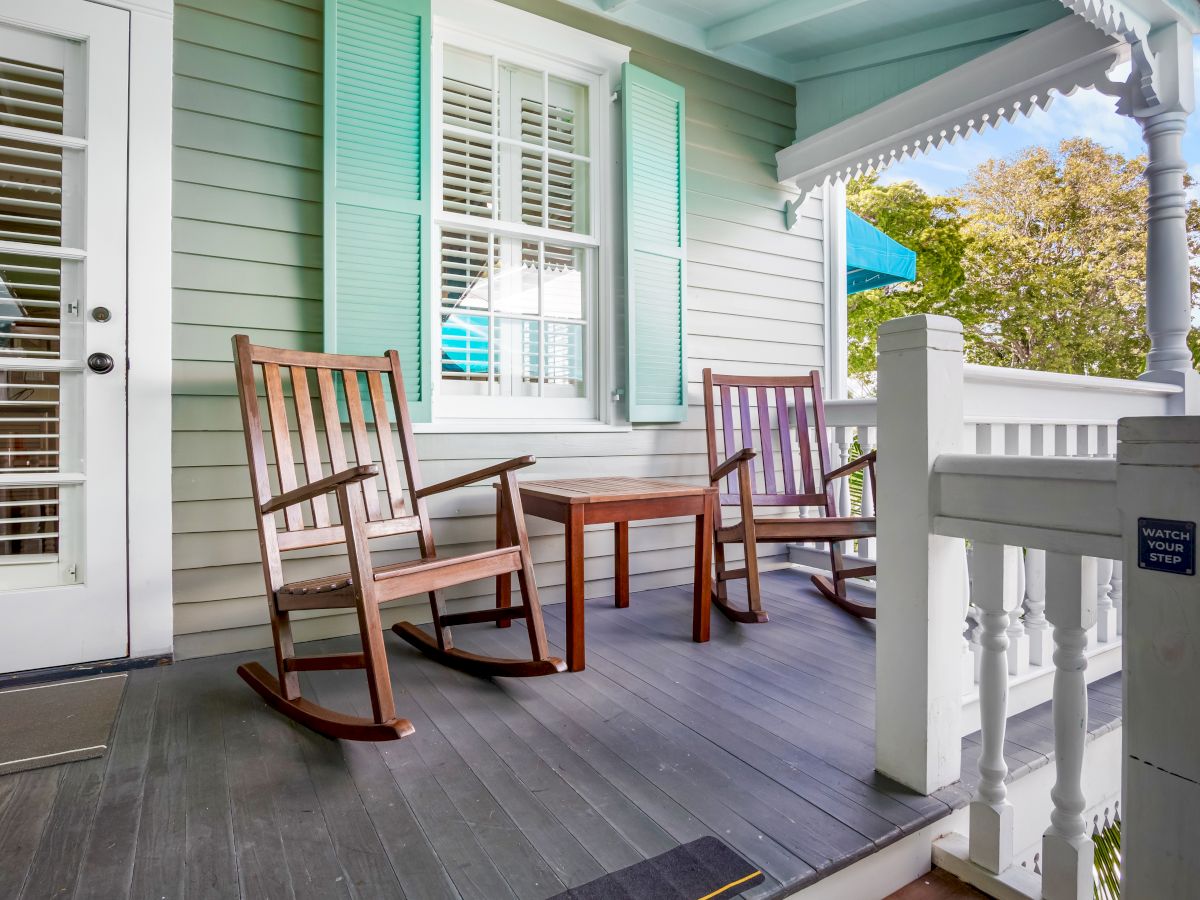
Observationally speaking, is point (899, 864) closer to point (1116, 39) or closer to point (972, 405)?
point (972, 405)

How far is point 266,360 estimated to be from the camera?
2.11m

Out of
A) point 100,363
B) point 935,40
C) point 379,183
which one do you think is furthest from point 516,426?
point 935,40

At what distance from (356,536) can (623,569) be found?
1.53m

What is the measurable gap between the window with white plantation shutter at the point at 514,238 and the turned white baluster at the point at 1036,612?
6.17 ft

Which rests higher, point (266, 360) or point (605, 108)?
point (605, 108)

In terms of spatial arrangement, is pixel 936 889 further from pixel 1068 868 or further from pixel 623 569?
pixel 623 569

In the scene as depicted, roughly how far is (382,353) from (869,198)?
1048 cm

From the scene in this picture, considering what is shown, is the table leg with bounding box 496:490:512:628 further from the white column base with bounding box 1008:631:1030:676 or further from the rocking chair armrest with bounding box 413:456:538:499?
the white column base with bounding box 1008:631:1030:676

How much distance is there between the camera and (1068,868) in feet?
3.83

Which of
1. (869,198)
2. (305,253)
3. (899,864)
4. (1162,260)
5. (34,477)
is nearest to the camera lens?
→ (899,864)

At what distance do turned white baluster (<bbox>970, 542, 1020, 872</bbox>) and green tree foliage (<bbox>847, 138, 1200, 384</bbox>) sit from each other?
806 centimetres

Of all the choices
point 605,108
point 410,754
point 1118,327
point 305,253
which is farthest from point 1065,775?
point 1118,327

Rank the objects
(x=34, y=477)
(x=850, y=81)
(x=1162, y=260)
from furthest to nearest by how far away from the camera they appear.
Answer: (x=850, y=81)
(x=1162, y=260)
(x=34, y=477)

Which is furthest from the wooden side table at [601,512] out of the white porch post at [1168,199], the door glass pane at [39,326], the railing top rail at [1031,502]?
the white porch post at [1168,199]
